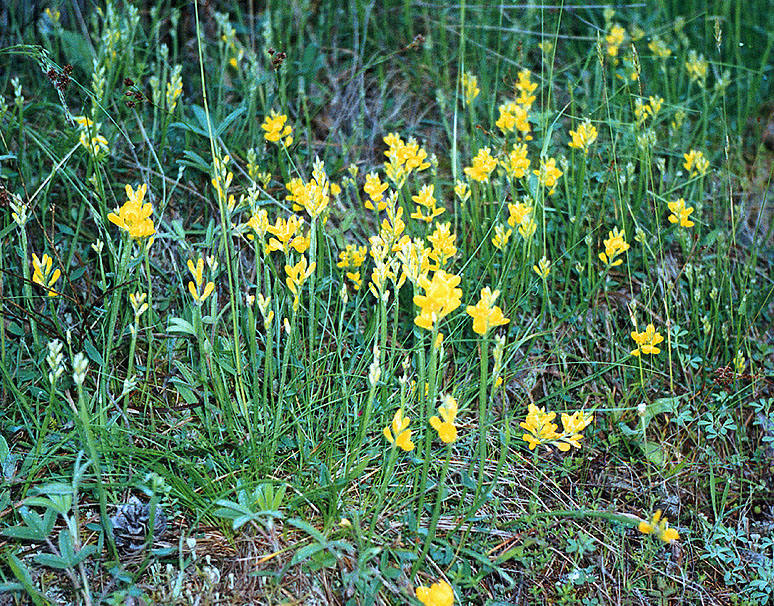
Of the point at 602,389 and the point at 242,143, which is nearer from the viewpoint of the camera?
the point at 602,389

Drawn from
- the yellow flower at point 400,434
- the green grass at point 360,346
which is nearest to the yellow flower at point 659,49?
the green grass at point 360,346

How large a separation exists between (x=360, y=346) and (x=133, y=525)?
2.69 feet

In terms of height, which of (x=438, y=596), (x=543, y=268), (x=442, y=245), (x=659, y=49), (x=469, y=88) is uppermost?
(x=659, y=49)

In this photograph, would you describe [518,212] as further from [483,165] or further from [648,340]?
[648,340]

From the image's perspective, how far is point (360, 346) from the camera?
2.22 m

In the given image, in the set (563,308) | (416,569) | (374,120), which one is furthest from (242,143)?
(416,569)

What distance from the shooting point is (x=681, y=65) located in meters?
3.45

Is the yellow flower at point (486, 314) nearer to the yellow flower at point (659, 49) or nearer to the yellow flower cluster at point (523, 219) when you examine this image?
the yellow flower cluster at point (523, 219)

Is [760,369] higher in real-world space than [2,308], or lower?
lower

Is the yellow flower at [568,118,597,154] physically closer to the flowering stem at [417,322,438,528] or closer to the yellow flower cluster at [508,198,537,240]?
the yellow flower cluster at [508,198,537,240]

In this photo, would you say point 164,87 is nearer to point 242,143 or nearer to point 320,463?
point 242,143

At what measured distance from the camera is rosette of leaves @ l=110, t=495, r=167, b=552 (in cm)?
176

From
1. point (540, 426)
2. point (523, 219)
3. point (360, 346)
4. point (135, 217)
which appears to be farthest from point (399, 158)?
point (540, 426)

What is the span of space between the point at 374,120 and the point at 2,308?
5.68 ft
